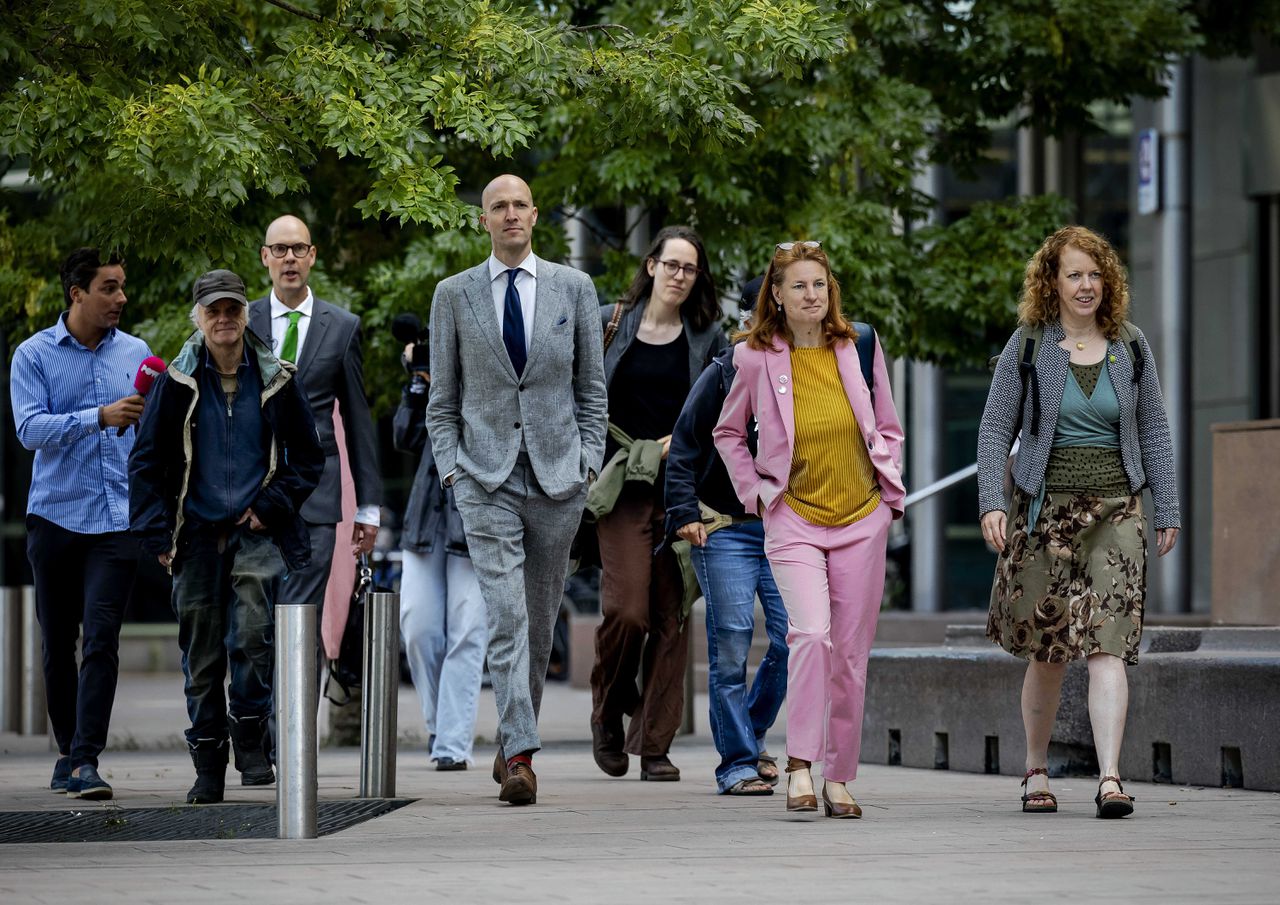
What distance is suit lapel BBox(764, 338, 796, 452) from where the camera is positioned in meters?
7.79

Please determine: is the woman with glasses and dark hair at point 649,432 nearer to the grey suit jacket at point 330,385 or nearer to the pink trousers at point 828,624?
the grey suit jacket at point 330,385

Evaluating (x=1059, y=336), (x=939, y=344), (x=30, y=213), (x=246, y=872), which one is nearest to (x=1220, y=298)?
(x=939, y=344)

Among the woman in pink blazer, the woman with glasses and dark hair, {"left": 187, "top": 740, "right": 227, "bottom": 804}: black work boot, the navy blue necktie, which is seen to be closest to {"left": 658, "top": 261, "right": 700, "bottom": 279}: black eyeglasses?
the woman with glasses and dark hair

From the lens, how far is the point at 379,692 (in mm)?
8469

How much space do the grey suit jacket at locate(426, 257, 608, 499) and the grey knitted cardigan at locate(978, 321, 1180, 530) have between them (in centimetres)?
148

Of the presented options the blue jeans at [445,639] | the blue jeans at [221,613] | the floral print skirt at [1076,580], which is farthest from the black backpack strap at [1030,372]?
the blue jeans at [445,639]

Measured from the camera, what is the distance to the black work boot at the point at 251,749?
8648 mm

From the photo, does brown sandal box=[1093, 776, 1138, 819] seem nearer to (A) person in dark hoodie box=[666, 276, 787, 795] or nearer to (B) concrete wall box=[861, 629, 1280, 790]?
(B) concrete wall box=[861, 629, 1280, 790]

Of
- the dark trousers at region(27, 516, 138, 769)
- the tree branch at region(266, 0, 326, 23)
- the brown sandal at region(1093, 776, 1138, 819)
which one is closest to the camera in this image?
the brown sandal at region(1093, 776, 1138, 819)

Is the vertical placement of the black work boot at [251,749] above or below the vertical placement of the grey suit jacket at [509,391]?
below

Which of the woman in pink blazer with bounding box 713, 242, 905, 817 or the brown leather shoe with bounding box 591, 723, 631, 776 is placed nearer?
the woman in pink blazer with bounding box 713, 242, 905, 817

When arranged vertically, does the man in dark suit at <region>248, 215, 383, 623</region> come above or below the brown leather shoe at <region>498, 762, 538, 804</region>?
above

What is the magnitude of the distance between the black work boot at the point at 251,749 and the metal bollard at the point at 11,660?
19.4 ft

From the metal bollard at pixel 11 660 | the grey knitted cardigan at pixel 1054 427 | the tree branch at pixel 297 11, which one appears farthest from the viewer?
the metal bollard at pixel 11 660
